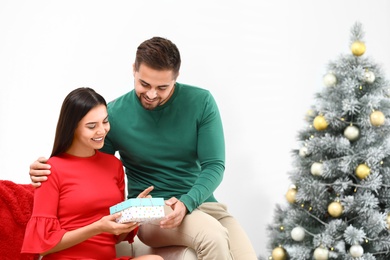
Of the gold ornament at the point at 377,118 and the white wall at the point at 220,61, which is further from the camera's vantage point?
the white wall at the point at 220,61

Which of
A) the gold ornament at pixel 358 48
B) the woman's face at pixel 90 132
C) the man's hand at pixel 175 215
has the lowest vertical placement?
the man's hand at pixel 175 215

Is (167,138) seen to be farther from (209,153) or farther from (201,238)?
(201,238)

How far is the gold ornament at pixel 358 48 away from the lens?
2.94m

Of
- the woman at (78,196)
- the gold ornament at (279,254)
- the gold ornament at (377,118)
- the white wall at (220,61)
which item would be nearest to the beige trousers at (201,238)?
the woman at (78,196)

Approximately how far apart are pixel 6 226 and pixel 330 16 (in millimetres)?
2219

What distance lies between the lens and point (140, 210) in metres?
2.07

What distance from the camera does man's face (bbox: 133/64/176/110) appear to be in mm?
2441

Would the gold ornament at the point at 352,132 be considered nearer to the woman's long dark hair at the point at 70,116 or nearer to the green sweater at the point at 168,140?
the green sweater at the point at 168,140

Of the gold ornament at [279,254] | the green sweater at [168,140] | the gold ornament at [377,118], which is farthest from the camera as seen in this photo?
the gold ornament at [279,254]

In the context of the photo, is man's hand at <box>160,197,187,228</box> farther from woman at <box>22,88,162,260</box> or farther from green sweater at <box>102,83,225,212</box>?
green sweater at <box>102,83,225,212</box>

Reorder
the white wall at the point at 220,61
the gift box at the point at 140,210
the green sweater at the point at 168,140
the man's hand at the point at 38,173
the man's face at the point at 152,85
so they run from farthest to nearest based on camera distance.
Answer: the white wall at the point at 220,61 < the green sweater at the point at 168,140 < the man's face at the point at 152,85 < the man's hand at the point at 38,173 < the gift box at the point at 140,210

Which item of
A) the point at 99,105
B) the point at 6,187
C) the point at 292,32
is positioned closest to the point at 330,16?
Result: the point at 292,32

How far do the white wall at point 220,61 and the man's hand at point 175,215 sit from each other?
118cm

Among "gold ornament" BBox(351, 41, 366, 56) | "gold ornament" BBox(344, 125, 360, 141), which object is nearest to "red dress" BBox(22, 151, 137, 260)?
"gold ornament" BBox(344, 125, 360, 141)
